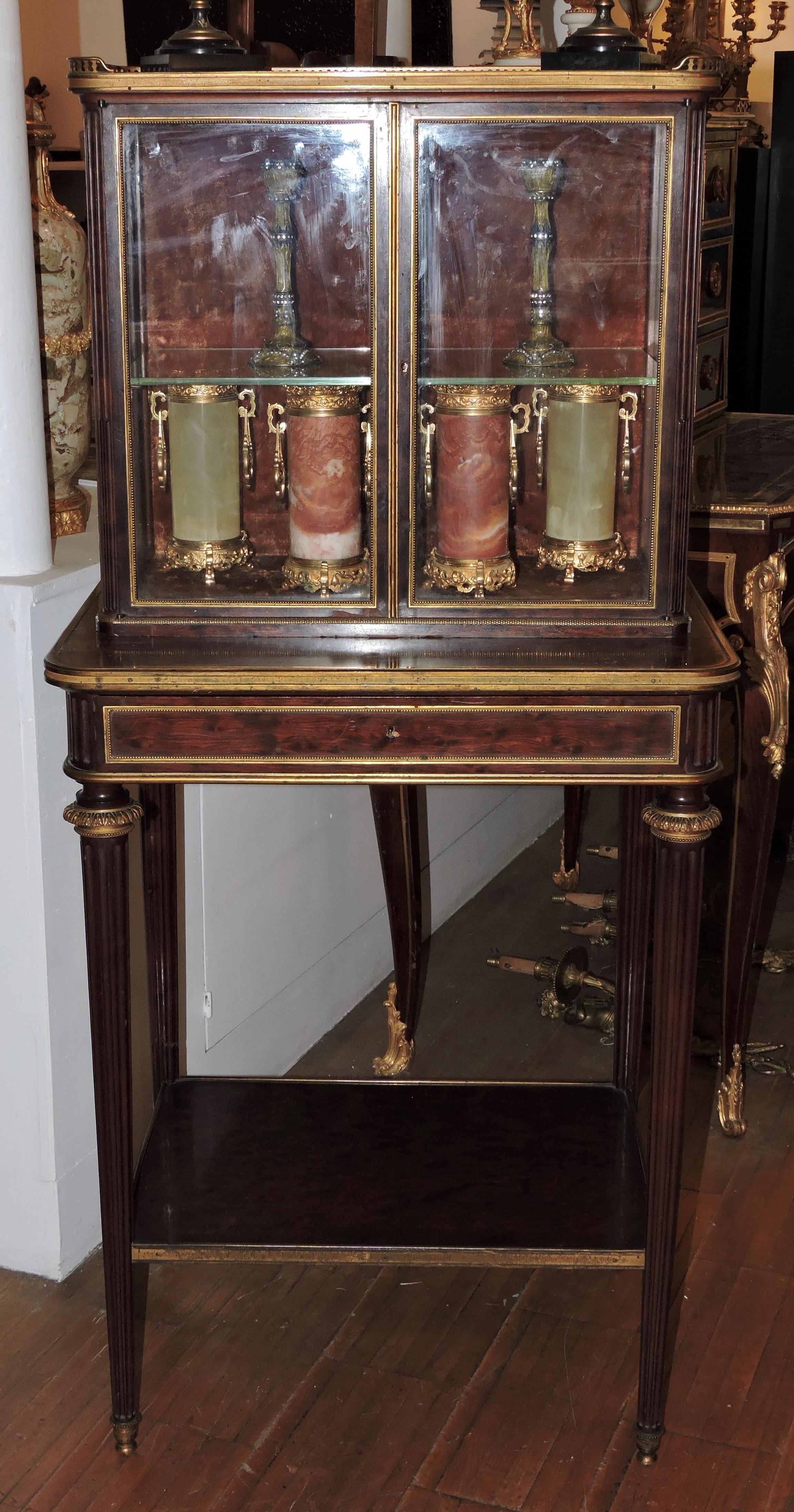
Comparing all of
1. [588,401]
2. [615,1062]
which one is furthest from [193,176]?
[615,1062]

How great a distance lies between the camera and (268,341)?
1.81 m

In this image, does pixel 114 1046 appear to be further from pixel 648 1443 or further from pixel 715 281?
pixel 715 281

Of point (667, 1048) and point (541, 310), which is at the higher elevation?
point (541, 310)

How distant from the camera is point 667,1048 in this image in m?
1.83

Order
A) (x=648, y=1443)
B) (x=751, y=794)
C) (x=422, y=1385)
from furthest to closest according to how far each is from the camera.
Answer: (x=751, y=794)
(x=422, y=1385)
(x=648, y=1443)

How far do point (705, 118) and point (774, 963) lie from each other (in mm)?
1921

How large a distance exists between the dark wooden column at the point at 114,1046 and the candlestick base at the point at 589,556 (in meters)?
0.56

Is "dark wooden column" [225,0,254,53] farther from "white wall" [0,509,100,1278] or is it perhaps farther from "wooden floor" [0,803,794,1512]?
"wooden floor" [0,803,794,1512]

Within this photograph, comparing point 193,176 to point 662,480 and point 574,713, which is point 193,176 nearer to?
point 662,480

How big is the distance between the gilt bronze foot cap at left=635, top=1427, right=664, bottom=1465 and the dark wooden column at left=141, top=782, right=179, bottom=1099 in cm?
81

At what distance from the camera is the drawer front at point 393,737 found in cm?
170

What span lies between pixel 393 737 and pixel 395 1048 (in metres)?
1.21

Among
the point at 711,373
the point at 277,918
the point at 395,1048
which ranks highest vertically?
the point at 711,373

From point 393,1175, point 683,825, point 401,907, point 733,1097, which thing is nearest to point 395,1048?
point 401,907
